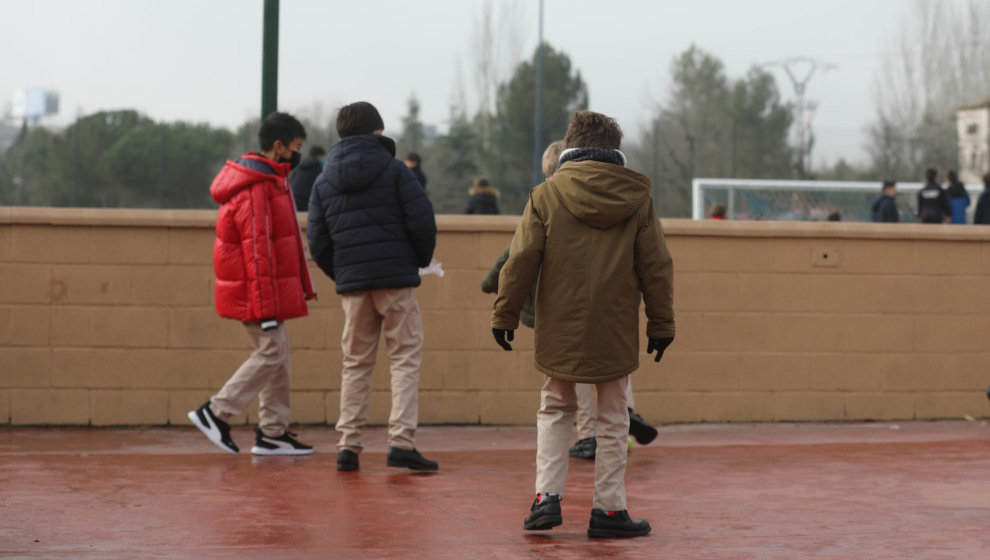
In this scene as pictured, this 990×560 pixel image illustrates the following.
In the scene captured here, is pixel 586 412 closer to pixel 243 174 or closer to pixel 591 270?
pixel 591 270

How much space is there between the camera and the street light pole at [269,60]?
8.09 meters

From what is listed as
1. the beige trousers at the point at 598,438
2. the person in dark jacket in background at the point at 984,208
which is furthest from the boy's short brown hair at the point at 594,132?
the person in dark jacket in background at the point at 984,208

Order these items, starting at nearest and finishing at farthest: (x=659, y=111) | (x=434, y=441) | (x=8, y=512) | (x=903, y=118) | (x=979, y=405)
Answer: (x=8, y=512) → (x=434, y=441) → (x=979, y=405) → (x=659, y=111) → (x=903, y=118)

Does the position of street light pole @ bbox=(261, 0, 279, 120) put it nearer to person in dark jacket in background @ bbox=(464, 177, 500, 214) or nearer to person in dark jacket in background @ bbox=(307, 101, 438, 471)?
person in dark jacket in background @ bbox=(307, 101, 438, 471)

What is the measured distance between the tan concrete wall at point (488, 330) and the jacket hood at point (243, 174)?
130 cm

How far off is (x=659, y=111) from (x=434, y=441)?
4574cm

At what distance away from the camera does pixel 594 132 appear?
16.2ft

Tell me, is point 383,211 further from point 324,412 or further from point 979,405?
point 979,405

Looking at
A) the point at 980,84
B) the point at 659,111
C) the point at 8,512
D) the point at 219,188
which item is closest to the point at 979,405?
the point at 219,188

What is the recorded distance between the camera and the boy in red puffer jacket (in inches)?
262

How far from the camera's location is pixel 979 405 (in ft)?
28.5

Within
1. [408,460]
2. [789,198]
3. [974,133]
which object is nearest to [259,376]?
[408,460]

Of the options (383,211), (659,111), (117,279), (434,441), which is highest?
(659,111)

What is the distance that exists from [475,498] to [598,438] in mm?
1004
